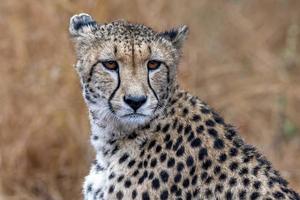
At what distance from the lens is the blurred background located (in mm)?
6535

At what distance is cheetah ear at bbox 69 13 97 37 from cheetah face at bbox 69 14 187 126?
0.03 meters

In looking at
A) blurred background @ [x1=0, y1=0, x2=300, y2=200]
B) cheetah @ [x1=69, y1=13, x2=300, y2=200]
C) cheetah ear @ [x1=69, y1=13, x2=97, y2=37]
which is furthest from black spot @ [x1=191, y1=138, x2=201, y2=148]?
blurred background @ [x1=0, y1=0, x2=300, y2=200]

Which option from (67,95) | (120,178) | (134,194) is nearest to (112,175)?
(120,178)

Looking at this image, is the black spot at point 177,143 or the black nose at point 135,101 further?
the black spot at point 177,143

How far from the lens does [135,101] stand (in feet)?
13.2

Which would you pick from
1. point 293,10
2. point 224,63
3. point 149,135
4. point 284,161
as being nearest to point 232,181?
point 149,135

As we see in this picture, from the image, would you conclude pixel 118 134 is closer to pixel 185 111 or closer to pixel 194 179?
pixel 185 111

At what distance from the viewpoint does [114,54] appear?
4.13 m

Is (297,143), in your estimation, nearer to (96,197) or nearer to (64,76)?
(64,76)

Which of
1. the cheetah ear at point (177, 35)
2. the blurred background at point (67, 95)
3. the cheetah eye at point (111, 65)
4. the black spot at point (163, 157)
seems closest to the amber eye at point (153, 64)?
the cheetah eye at point (111, 65)

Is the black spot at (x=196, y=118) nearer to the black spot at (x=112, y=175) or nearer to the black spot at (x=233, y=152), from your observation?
the black spot at (x=233, y=152)

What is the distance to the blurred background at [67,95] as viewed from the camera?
21.4 ft

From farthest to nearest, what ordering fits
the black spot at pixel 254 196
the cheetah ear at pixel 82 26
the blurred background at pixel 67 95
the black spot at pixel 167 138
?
the blurred background at pixel 67 95 → the cheetah ear at pixel 82 26 → the black spot at pixel 167 138 → the black spot at pixel 254 196

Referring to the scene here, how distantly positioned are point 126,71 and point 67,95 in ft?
8.21
